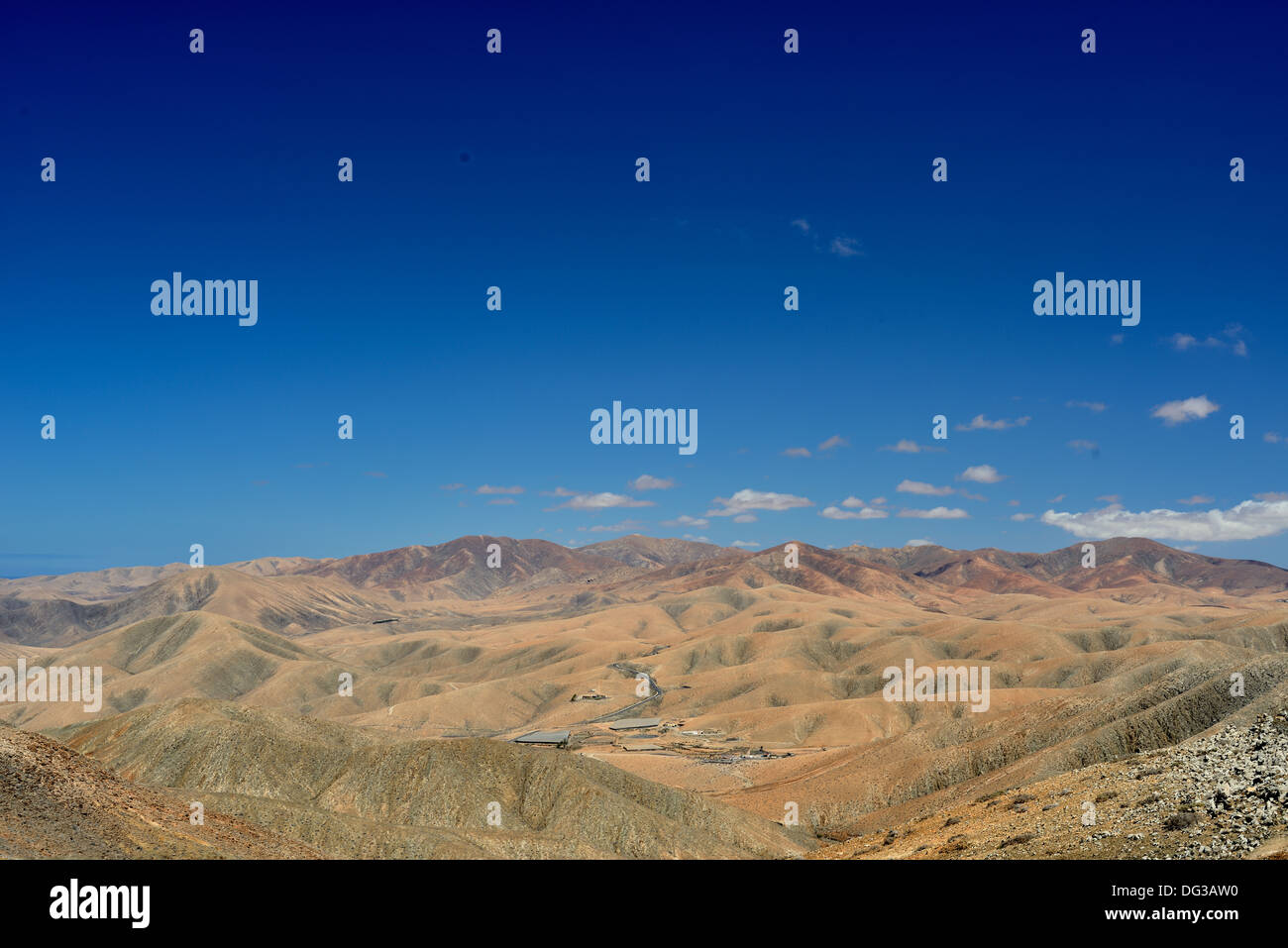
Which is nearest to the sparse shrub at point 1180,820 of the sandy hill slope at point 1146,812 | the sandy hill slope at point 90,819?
the sandy hill slope at point 1146,812

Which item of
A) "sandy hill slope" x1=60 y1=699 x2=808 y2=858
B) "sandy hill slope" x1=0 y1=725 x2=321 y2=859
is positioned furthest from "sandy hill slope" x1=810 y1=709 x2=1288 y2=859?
"sandy hill slope" x1=0 y1=725 x2=321 y2=859

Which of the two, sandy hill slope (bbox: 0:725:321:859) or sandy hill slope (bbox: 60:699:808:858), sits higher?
sandy hill slope (bbox: 0:725:321:859)

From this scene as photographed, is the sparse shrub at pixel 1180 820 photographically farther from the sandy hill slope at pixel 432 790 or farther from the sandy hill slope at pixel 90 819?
the sandy hill slope at pixel 90 819

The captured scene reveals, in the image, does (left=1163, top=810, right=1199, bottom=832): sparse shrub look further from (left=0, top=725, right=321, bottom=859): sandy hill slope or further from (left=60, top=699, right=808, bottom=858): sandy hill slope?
(left=0, top=725, right=321, bottom=859): sandy hill slope

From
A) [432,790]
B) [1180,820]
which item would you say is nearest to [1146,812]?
[1180,820]

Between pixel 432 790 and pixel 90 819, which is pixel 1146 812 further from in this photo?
pixel 432 790
